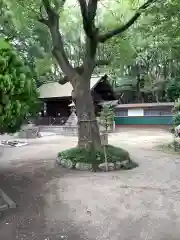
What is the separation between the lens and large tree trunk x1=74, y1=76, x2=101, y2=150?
373 inches

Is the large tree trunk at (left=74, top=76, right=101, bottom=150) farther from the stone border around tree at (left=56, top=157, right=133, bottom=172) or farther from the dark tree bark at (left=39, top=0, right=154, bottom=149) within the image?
the stone border around tree at (left=56, top=157, right=133, bottom=172)

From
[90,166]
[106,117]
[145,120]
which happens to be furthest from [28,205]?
[145,120]

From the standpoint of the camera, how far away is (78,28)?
19656 mm

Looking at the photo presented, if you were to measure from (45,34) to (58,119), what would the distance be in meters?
9.80

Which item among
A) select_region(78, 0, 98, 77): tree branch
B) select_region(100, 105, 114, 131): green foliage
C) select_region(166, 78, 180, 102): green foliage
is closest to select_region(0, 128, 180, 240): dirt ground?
select_region(78, 0, 98, 77): tree branch

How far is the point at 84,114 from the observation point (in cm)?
959

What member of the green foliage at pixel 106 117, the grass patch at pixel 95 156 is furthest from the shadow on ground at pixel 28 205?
the green foliage at pixel 106 117

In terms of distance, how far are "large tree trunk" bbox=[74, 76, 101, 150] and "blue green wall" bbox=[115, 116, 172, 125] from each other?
16.6 metres

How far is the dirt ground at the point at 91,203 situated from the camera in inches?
168

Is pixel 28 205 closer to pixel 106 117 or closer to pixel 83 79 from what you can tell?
pixel 83 79

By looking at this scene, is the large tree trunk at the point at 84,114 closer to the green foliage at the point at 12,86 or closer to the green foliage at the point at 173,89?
the green foliage at the point at 12,86

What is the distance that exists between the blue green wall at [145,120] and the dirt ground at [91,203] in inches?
656

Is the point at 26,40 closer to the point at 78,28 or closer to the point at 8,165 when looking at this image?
the point at 78,28

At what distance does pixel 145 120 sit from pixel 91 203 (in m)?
21.5
